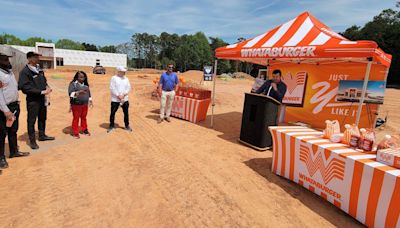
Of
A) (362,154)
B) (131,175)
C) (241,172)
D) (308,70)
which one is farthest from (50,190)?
(308,70)

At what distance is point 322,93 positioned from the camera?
759cm

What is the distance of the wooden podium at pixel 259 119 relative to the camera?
15.8ft

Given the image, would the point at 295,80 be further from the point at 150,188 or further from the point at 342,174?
the point at 150,188

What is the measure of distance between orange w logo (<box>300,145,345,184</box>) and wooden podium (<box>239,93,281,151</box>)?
5.31 feet

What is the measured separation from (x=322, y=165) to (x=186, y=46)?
2676 inches

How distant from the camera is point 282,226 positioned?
8.50 feet

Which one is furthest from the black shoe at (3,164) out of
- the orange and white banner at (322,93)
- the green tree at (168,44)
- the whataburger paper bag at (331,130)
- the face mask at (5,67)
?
the green tree at (168,44)

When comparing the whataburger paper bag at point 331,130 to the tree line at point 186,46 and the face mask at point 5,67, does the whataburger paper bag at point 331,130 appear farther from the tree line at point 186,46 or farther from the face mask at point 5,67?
the tree line at point 186,46

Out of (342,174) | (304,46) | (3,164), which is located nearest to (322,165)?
(342,174)

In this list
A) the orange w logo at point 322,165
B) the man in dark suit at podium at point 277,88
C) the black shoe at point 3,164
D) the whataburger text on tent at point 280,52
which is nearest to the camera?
the orange w logo at point 322,165

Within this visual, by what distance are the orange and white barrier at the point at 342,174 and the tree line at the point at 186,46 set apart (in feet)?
158


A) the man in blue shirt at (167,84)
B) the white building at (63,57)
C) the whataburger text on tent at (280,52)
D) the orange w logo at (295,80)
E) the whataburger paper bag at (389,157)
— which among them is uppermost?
the white building at (63,57)

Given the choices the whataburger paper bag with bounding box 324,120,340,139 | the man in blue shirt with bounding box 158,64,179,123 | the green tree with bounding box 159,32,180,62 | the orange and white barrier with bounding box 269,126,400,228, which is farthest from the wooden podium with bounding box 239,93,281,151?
the green tree with bounding box 159,32,180,62

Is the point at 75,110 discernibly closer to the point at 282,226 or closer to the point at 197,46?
the point at 282,226
